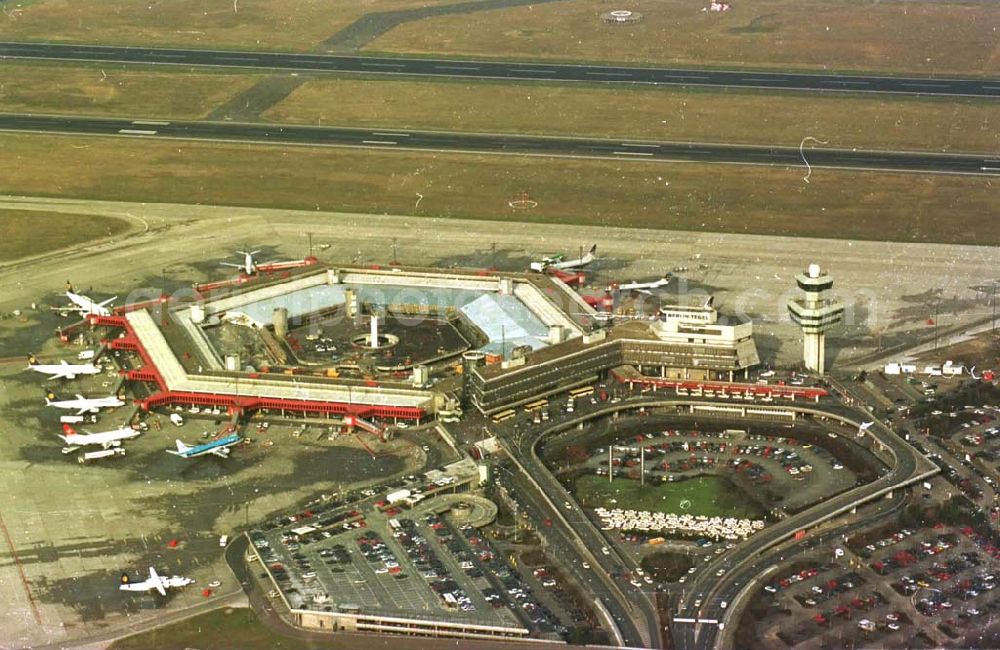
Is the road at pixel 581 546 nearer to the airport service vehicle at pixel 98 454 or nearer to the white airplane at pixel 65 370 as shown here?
the airport service vehicle at pixel 98 454

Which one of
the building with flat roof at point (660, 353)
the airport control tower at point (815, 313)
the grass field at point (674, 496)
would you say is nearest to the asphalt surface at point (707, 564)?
the grass field at point (674, 496)

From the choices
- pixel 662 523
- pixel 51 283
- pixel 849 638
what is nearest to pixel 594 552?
pixel 662 523

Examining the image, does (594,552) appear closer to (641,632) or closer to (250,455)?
(641,632)

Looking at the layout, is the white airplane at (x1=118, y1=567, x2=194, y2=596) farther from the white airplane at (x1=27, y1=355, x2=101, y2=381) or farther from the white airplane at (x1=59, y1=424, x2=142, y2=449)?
the white airplane at (x1=27, y1=355, x2=101, y2=381)

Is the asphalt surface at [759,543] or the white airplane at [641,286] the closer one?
the asphalt surface at [759,543]

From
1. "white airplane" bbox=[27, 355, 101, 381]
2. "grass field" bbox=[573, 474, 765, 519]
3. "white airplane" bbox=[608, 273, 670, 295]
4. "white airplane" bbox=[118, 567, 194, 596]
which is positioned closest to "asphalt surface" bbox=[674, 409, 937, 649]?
"grass field" bbox=[573, 474, 765, 519]
